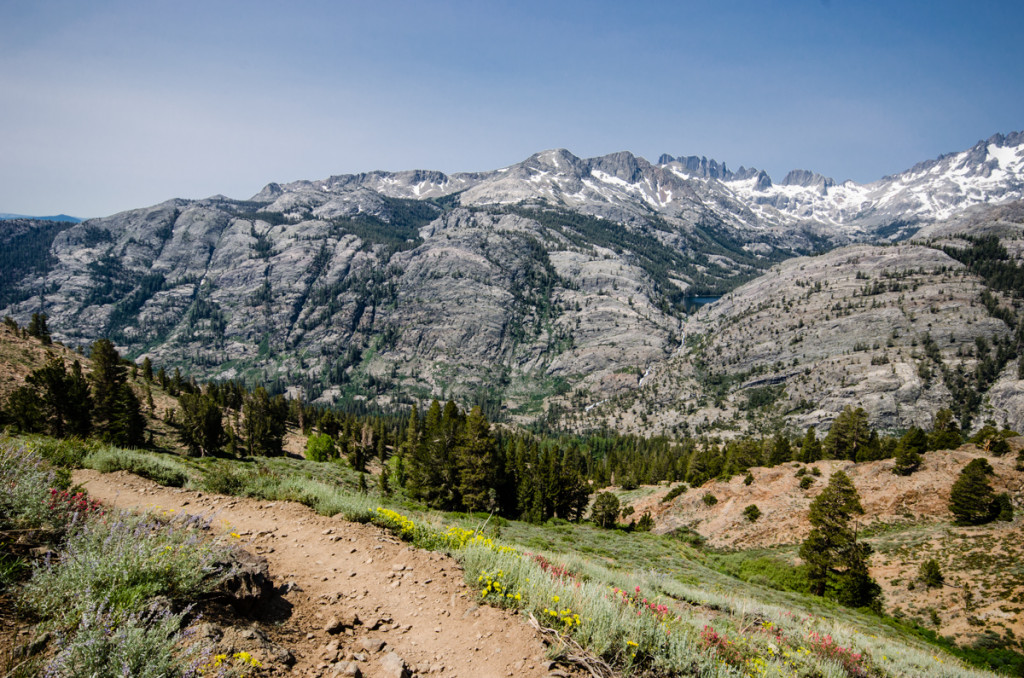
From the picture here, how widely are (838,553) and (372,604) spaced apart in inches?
1746

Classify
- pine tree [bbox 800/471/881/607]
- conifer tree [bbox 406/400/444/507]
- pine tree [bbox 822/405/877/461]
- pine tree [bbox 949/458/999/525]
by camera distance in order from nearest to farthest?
1. pine tree [bbox 800/471/881/607]
2. pine tree [bbox 949/458/999/525]
3. conifer tree [bbox 406/400/444/507]
4. pine tree [bbox 822/405/877/461]

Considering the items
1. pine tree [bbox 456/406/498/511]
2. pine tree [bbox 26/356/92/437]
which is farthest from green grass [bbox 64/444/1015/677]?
pine tree [bbox 26/356/92/437]

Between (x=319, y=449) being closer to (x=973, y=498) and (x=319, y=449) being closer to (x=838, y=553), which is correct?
(x=838, y=553)

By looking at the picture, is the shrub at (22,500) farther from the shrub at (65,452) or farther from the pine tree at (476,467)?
the pine tree at (476,467)

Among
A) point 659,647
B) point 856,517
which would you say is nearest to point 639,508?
point 856,517

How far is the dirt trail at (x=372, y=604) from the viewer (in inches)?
229

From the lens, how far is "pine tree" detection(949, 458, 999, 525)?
3891cm

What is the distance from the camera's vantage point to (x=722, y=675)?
6.35 m

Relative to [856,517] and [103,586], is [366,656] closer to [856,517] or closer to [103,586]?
[103,586]

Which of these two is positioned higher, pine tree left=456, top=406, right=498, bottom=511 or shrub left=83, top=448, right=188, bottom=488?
shrub left=83, top=448, right=188, bottom=488

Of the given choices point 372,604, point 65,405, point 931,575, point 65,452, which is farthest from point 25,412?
point 931,575

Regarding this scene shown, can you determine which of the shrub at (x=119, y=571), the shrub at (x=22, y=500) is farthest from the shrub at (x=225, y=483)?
the shrub at (x=119, y=571)

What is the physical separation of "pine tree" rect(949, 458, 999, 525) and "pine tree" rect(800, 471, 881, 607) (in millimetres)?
11015

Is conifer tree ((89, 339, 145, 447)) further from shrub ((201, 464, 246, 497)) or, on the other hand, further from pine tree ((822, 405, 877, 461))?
pine tree ((822, 405, 877, 461))
